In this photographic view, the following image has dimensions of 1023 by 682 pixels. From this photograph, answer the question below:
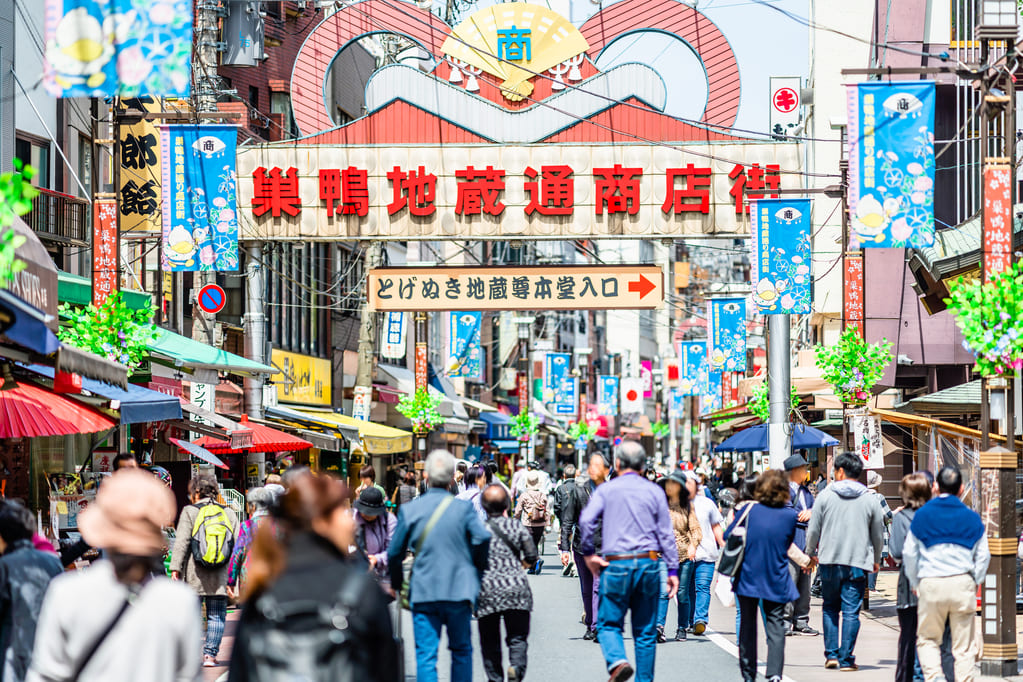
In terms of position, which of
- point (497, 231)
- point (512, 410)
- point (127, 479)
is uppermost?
point (497, 231)

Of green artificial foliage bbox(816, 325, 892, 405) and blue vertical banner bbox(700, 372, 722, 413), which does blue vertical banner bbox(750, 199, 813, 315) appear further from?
blue vertical banner bbox(700, 372, 722, 413)

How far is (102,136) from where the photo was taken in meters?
28.2

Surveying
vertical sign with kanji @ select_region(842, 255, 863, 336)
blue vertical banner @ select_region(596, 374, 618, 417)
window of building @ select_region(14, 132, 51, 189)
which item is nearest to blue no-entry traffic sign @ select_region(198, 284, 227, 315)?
window of building @ select_region(14, 132, 51, 189)

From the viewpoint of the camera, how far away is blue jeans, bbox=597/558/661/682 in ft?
34.6

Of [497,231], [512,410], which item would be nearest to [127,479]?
[497,231]

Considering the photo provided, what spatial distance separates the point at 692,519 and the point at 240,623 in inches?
460

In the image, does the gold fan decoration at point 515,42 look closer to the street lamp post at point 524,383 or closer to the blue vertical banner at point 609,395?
the street lamp post at point 524,383

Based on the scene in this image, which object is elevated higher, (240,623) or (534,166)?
(534,166)

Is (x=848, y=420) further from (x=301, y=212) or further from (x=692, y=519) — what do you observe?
(x=301, y=212)

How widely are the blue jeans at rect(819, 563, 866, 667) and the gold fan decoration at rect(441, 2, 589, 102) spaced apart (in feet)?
56.5

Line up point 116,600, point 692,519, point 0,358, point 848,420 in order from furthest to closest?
point 848,420 → point 692,519 → point 0,358 → point 116,600

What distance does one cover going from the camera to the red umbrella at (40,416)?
42.0 feet

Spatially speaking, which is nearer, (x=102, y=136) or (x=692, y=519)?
(x=692, y=519)

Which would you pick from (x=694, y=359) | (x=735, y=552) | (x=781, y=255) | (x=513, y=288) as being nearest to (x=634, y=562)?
(x=735, y=552)
